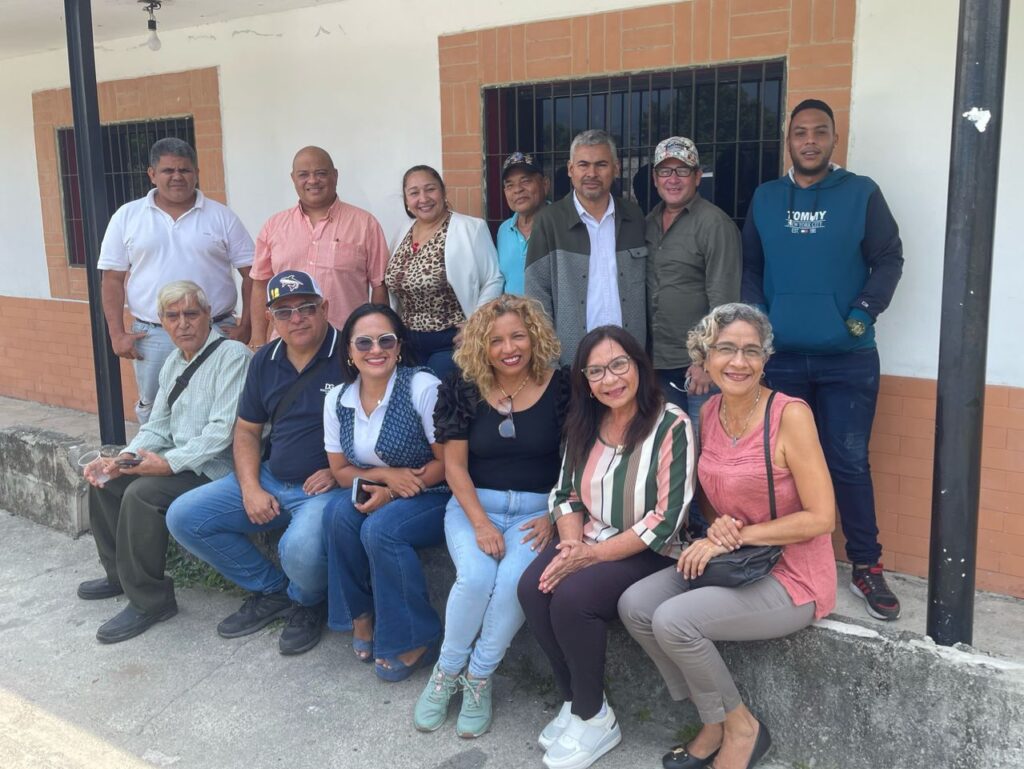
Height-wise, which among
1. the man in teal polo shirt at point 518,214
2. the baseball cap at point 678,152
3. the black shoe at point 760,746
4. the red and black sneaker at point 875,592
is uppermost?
the baseball cap at point 678,152

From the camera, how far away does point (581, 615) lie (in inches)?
113

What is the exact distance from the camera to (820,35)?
3.84 meters

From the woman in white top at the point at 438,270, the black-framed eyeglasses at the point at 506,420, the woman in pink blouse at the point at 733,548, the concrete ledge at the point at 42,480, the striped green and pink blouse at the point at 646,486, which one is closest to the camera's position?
the woman in pink blouse at the point at 733,548

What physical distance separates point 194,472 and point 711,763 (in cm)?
248

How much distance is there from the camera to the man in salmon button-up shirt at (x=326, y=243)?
14.3 feet

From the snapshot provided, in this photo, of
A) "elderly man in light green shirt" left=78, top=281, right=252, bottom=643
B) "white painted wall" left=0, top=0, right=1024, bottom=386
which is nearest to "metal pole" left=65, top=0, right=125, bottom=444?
"elderly man in light green shirt" left=78, top=281, right=252, bottom=643

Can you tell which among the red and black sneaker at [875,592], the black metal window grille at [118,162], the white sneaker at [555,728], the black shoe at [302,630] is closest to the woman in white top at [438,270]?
the black shoe at [302,630]

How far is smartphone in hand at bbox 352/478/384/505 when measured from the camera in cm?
347

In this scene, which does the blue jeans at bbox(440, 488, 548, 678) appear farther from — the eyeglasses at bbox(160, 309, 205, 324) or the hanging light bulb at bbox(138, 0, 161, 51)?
the hanging light bulb at bbox(138, 0, 161, 51)

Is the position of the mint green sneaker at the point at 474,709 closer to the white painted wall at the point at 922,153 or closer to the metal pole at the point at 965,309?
the metal pole at the point at 965,309

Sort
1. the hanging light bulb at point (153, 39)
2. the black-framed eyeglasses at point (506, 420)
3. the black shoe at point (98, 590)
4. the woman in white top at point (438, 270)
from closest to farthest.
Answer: the black-framed eyeglasses at point (506, 420) < the woman in white top at point (438, 270) < the black shoe at point (98, 590) < the hanging light bulb at point (153, 39)

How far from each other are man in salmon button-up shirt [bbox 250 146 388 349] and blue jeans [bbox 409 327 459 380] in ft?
1.14

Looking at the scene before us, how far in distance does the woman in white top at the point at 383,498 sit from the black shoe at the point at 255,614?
1.56 ft

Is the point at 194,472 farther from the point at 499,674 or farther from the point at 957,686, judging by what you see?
the point at 957,686
